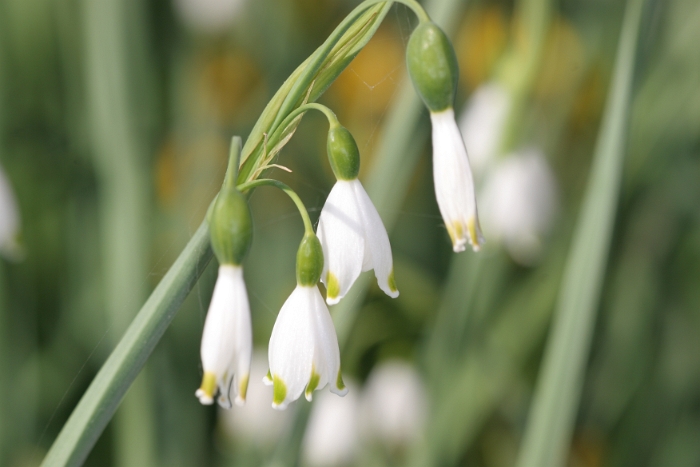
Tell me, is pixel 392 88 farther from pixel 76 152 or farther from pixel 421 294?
pixel 76 152

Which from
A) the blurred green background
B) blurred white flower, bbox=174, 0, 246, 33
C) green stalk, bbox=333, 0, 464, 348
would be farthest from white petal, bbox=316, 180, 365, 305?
blurred white flower, bbox=174, 0, 246, 33

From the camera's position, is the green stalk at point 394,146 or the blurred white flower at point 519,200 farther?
the blurred white flower at point 519,200

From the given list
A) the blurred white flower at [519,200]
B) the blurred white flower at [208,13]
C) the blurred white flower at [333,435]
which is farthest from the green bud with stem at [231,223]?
the blurred white flower at [208,13]

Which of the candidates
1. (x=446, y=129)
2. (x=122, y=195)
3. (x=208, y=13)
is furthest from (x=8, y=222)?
(x=208, y=13)

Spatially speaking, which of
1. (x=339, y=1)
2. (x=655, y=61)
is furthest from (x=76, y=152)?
(x=655, y=61)

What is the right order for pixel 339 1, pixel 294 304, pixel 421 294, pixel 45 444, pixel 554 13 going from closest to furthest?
pixel 294 304 → pixel 45 444 → pixel 421 294 → pixel 554 13 → pixel 339 1

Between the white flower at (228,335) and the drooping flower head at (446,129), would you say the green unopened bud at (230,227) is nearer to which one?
the white flower at (228,335)

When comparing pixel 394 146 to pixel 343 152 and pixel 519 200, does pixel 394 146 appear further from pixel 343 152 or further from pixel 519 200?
pixel 519 200
